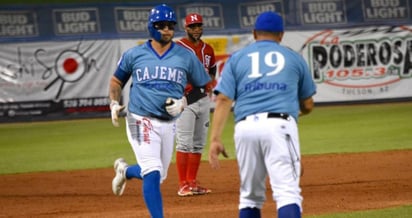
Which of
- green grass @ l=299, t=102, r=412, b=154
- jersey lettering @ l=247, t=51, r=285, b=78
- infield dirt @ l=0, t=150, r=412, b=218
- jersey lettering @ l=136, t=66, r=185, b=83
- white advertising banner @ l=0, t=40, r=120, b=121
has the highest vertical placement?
jersey lettering @ l=247, t=51, r=285, b=78

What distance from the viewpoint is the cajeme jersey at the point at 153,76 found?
895cm

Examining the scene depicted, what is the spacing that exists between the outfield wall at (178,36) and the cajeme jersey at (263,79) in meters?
17.8

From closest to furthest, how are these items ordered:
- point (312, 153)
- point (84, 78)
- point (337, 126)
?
point (312, 153) → point (337, 126) → point (84, 78)

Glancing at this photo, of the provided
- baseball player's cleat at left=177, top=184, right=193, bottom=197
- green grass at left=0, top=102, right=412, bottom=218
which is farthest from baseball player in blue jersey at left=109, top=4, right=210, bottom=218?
green grass at left=0, top=102, right=412, bottom=218

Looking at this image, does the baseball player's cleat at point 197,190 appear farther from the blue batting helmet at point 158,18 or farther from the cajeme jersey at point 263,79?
the cajeme jersey at point 263,79

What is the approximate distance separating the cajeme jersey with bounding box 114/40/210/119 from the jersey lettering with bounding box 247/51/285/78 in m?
2.11

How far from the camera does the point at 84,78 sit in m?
24.6

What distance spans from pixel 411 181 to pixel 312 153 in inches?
159

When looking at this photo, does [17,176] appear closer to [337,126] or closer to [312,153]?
[312,153]

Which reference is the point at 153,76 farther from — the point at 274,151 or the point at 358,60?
the point at 358,60

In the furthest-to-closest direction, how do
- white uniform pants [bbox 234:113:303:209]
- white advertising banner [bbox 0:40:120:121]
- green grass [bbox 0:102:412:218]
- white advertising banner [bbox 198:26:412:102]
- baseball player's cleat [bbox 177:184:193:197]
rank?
white advertising banner [bbox 198:26:412:102], white advertising banner [bbox 0:40:120:121], green grass [bbox 0:102:412:218], baseball player's cleat [bbox 177:184:193:197], white uniform pants [bbox 234:113:303:209]

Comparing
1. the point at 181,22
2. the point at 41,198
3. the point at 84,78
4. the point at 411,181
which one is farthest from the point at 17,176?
the point at 181,22

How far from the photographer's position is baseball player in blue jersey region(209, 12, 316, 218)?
6.87 meters

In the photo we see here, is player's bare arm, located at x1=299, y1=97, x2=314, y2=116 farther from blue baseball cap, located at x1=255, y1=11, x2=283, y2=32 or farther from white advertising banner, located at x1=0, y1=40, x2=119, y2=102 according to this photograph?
white advertising banner, located at x1=0, y1=40, x2=119, y2=102
